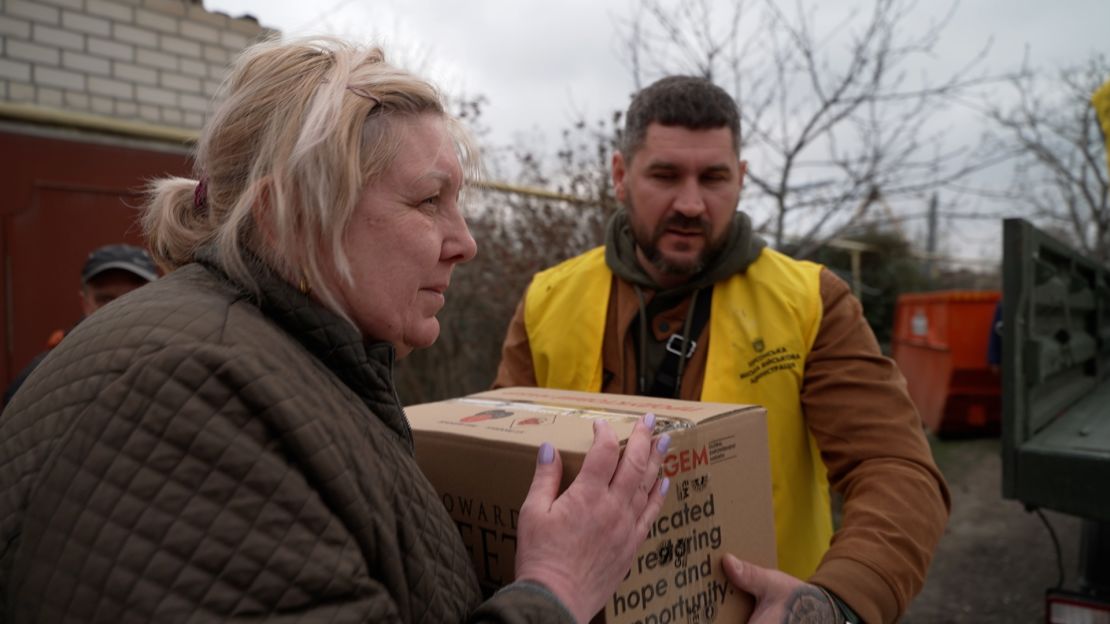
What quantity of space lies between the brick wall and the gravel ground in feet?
16.5

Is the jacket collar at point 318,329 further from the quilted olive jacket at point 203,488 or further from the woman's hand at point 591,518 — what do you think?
the woman's hand at point 591,518

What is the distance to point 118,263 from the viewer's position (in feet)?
11.3

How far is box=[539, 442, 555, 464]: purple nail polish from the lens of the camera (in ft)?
4.14

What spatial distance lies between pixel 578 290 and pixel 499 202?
3.10m

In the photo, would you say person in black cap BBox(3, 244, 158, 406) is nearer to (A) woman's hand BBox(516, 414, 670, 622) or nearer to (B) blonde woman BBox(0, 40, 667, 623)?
(B) blonde woman BBox(0, 40, 667, 623)

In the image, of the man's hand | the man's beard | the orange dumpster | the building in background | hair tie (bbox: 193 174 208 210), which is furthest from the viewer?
the orange dumpster

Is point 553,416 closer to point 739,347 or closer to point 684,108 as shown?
point 739,347

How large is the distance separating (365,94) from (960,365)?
8.15 m

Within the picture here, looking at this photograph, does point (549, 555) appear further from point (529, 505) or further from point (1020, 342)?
point (1020, 342)

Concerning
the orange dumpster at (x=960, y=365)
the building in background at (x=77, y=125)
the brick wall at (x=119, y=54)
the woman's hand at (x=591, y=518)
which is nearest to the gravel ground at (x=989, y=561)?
the orange dumpster at (x=960, y=365)

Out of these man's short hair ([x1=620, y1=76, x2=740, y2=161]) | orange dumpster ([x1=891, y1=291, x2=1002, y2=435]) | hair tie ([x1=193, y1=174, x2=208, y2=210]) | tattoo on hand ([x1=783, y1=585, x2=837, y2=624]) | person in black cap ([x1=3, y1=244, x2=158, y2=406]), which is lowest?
orange dumpster ([x1=891, y1=291, x2=1002, y2=435])

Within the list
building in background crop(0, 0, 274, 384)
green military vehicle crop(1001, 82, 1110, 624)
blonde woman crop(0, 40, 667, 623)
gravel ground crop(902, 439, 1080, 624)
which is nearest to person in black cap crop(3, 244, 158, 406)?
building in background crop(0, 0, 274, 384)

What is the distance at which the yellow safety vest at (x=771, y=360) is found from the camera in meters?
1.96

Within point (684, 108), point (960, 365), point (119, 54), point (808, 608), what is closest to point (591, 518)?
point (808, 608)
